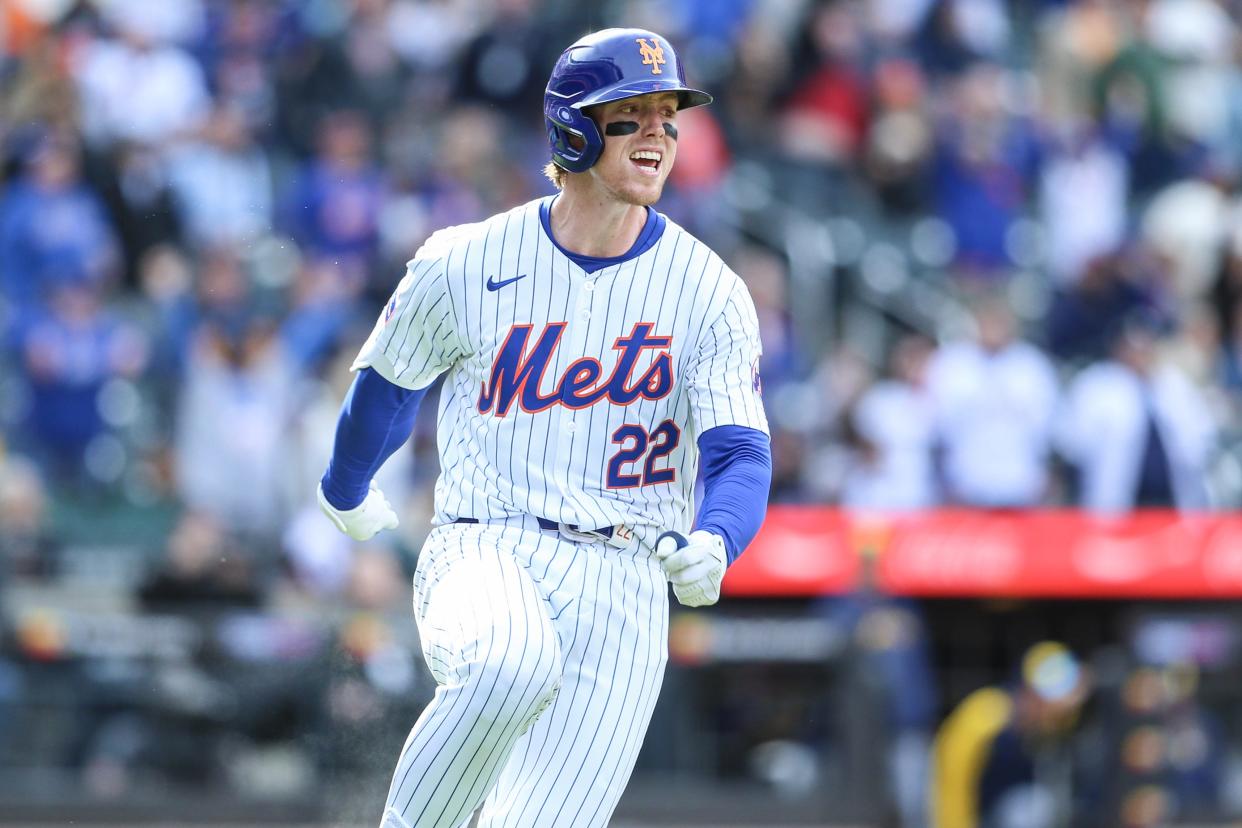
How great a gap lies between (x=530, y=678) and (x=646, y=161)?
4.17ft

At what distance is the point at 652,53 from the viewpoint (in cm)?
516

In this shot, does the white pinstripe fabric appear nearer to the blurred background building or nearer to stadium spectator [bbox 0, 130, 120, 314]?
the blurred background building

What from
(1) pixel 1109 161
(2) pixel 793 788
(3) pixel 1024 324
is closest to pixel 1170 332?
(3) pixel 1024 324

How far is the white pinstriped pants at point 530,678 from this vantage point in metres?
4.93

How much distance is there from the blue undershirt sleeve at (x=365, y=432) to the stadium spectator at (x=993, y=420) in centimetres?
688

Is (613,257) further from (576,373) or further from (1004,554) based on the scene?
(1004,554)

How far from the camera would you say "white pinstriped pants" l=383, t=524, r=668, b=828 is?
493 cm

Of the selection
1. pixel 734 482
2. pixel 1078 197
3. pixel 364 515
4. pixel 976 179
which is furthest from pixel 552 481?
pixel 1078 197

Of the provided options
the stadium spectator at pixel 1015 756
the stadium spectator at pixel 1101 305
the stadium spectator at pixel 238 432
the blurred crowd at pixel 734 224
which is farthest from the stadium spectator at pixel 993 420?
the stadium spectator at pixel 238 432

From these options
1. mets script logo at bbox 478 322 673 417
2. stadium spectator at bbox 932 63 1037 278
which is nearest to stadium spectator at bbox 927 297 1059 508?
stadium spectator at bbox 932 63 1037 278

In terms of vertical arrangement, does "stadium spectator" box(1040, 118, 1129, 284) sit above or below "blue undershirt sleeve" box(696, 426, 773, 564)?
above

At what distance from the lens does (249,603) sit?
10.9m

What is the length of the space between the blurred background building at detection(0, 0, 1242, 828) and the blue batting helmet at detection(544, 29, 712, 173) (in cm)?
547

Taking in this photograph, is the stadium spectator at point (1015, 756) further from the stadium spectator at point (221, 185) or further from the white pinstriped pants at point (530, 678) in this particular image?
the white pinstriped pants at point (530, 678)
